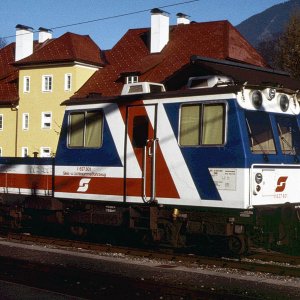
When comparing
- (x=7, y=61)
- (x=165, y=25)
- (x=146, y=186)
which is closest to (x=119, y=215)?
(x=146, y=186)

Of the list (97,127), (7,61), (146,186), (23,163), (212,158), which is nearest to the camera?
(212,158)

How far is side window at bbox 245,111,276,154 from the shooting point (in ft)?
38.6

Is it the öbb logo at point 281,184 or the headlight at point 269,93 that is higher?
the headlight at point 269,93

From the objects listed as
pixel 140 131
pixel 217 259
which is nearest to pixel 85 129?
pixel 140 131

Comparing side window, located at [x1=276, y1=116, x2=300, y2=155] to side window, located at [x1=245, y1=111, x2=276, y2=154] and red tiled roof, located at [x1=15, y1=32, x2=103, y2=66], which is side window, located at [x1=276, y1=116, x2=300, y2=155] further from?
red tiled roof, located at [x1=15, y1=32, x2=103, y2=66]

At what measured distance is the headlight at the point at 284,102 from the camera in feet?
41.4

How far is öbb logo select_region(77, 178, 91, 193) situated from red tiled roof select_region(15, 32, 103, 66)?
3606 cm

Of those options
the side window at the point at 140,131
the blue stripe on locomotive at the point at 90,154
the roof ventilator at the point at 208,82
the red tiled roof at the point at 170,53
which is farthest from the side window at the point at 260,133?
the red tiled roof at the point at 170,53

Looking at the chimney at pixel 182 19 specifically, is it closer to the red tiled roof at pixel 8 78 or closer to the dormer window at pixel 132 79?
the dormer window at pixel 132 79

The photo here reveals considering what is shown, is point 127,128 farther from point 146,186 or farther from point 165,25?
point 165,25

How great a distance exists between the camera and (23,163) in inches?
634

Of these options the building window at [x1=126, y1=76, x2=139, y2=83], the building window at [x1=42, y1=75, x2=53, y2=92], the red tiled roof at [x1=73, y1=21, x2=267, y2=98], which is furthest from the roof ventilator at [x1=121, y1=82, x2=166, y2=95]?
the building window at [x1=42, y1=75, x2=53, y2=92]

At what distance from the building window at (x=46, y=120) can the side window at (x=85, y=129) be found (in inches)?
1430

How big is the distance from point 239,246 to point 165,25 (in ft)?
122
